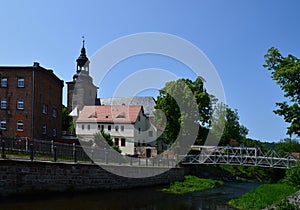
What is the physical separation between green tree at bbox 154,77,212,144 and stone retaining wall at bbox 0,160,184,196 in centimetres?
1580

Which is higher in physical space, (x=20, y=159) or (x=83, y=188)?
(x=20, y=159)

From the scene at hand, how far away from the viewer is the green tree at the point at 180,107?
41281 millimetres

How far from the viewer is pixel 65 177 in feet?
67.7

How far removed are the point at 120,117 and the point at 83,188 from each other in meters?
32.8

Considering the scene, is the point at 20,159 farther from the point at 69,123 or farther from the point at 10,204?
the point at 69,123

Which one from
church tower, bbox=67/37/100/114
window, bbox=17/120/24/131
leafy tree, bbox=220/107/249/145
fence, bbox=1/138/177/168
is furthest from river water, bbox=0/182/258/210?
church tower, bbox=67/37/100/114

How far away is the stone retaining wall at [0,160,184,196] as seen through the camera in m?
17.5

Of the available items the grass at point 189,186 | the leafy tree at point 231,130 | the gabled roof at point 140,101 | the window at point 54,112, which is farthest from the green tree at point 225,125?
the window at point 54,112

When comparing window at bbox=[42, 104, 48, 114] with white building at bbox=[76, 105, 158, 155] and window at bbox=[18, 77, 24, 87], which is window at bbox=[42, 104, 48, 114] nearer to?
window at bbox=[18, 77, 24, 87]

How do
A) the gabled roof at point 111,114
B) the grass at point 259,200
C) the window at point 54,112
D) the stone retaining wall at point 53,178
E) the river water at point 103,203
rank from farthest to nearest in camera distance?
the gabled roof at point 111,114, the window at point 54,112, the grass at point 259,200, the stone retaining wall at point 53,178, the river water at point 103,203

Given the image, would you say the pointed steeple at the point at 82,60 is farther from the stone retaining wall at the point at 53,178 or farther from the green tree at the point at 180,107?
the stone retaining wall at the point at 53,178

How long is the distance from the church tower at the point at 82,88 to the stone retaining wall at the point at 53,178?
48176 mm

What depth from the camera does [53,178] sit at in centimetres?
1977

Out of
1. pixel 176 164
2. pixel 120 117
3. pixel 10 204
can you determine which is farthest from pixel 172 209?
pixel 120 117
